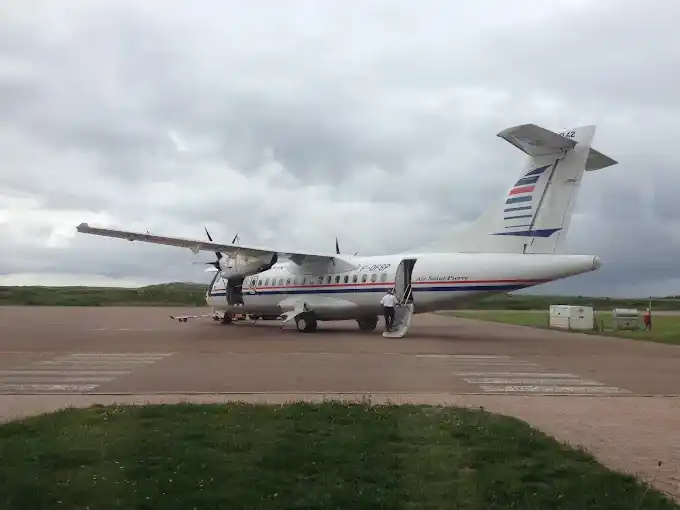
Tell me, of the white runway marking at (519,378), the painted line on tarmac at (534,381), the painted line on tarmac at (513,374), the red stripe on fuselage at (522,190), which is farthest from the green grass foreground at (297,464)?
the red stripe on fuselage at (522,190)

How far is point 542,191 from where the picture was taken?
22.1m

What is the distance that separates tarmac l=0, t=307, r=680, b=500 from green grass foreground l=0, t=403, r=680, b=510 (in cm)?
79

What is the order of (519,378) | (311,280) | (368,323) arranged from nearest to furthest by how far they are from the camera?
(519,378) < (311,280) < (368,323)

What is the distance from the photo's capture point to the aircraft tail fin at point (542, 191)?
2133 centimetres

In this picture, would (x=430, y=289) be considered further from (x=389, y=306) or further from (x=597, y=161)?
(x=597, y=161)

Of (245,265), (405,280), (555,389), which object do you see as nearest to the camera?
(555,389)

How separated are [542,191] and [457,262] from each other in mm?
3890

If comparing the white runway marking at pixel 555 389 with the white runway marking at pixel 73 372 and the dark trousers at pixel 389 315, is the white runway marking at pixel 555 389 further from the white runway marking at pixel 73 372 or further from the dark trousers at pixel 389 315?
the dark trousers at pixel 389 315

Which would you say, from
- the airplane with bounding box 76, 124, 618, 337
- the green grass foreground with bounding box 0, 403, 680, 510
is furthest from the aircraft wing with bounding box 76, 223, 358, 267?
the green grass foreground with bounding box 0, 403, 680, 510

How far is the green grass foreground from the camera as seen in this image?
5074 millimetres

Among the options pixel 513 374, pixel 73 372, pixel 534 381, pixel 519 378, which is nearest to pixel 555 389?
pixel 534 381

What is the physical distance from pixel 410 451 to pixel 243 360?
1009cm

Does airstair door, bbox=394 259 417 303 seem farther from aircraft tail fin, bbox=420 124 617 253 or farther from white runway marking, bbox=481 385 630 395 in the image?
white runway marking, bbox=481 385 630 395

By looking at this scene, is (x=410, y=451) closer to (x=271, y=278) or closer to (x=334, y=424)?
(x=334, y=424)
